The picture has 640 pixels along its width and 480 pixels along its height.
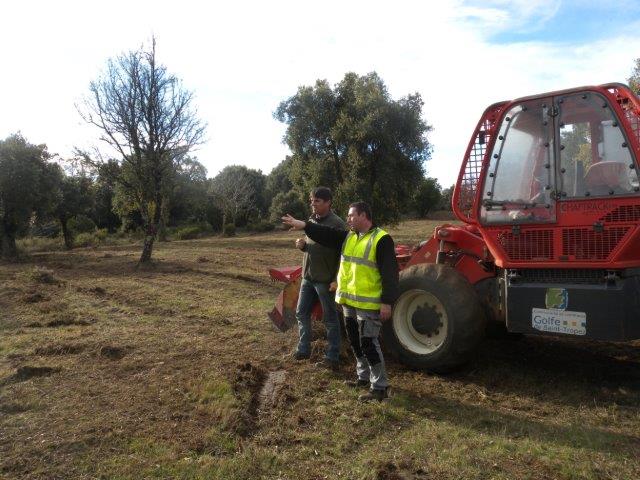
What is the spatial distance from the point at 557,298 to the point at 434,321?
3.81 feet

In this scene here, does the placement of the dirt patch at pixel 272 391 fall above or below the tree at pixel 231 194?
below

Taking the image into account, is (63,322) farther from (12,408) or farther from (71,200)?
(71,200)

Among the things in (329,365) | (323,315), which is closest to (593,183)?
(323,315)

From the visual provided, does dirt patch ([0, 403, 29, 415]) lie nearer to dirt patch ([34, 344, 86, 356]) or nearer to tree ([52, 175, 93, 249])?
dirt patch ([34, 344, 86, 356])

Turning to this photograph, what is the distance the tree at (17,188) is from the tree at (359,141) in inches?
384

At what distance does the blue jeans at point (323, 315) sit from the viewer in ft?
18.1

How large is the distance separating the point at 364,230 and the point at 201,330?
362 cm

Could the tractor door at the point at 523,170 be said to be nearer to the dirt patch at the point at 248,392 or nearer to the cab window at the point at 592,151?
the cab window at the point at 592,151

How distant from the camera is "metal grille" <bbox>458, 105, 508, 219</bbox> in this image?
5148 mm

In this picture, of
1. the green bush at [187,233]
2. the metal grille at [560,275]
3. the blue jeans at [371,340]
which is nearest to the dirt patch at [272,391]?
the blue jeans at [371,340]

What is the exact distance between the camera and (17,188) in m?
19.9

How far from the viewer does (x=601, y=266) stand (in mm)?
4340

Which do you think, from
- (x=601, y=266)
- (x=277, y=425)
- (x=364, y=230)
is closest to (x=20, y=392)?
(x=277, y=425)

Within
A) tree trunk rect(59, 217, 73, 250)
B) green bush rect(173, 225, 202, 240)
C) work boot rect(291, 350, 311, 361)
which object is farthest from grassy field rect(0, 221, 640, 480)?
green bush rect(173, 225, 202, 240)
